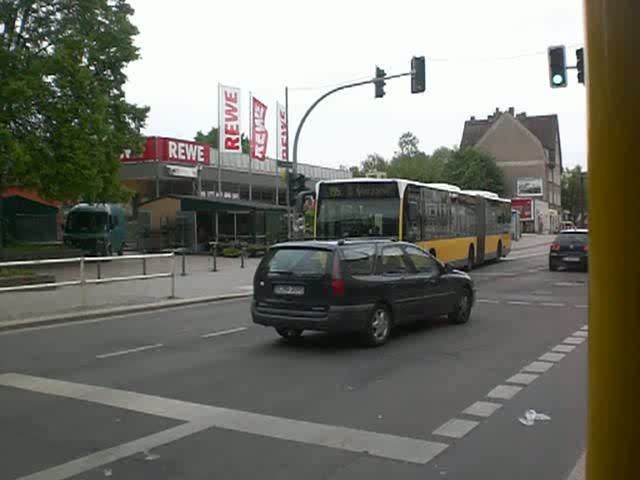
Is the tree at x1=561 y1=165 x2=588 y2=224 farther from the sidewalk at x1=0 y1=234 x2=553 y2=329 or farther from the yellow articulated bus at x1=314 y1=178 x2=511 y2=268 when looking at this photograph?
the sidewalk at x1=0 y1=234 x2=553 y2=329

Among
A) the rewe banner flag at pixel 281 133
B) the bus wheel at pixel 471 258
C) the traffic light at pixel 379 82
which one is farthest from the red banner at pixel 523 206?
the traffic light at pixel 379 82

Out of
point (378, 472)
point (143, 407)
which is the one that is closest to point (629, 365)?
point (378, 472)

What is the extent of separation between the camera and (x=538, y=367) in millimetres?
8766

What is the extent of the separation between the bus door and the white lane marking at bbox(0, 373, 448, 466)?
75.8 ft

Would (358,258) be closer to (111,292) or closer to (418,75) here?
(111,292)

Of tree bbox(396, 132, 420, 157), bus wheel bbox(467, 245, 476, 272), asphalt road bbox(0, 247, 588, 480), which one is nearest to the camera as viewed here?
asphalt road bbox(0, 247, 588, 480)

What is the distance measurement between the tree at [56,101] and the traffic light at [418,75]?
35.3 ft

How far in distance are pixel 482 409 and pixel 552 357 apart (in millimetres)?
3168

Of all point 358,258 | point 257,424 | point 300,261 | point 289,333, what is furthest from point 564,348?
point 257,424

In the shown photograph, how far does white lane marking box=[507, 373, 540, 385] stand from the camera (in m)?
7.94

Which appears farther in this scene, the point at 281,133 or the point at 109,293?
the point at 281,133

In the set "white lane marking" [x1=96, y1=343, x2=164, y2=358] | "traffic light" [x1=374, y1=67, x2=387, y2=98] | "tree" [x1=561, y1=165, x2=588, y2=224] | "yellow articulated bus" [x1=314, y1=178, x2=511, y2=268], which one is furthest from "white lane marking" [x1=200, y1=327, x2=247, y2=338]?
"tree" [x1=561, y1=165, x2=588, y2=224]

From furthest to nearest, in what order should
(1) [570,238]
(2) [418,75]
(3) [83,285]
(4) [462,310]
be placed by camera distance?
(1) [570,238] → (2) [418,75] → (3) [83,285] → (4) [462,310]

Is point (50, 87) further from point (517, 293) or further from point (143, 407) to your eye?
point (143, 407)
